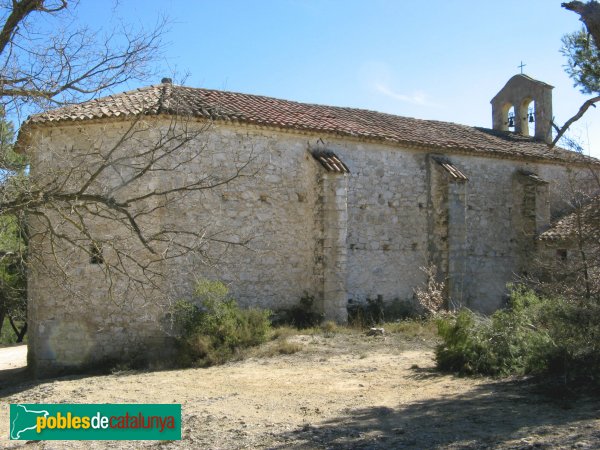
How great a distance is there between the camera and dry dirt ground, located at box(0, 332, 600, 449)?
5941 mm

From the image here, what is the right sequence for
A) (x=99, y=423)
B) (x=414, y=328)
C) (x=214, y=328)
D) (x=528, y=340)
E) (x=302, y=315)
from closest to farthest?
(x=99, y=423)
(x=528, y=340)
(x=214, y=328)
(x=414, y=328)
(x=302, y=315)

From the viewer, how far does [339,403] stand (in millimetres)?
7617

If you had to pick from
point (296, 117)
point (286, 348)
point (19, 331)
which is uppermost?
point (296, 117)

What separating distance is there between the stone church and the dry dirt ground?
1.80 metres

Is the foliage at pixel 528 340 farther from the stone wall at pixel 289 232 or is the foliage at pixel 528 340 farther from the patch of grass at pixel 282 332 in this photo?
the stone wall at pixel 289 232

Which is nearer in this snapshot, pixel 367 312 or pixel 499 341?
pixel 499 341

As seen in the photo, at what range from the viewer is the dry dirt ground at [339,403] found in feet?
19.5

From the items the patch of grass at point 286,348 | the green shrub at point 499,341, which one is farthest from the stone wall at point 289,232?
the green shrub at point 499,341

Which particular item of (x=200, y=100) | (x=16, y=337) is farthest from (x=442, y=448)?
(x=16, y=337)

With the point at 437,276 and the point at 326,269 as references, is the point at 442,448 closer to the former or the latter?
the point at 326,269

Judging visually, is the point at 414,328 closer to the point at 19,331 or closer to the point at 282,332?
the point at 282,332

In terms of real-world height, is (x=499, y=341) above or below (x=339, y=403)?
above

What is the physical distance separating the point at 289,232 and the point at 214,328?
3.28m

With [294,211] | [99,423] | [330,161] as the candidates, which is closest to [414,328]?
[294,211]
